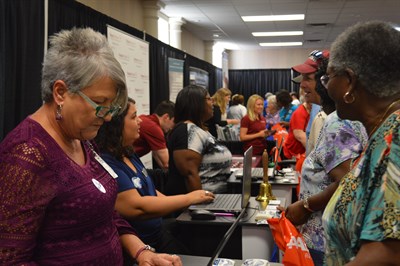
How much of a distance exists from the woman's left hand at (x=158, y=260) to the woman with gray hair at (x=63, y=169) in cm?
24

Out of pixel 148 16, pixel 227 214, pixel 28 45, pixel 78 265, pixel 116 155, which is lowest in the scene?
pixel 227 214

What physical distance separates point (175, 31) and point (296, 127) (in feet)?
19.0

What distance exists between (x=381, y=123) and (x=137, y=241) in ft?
3.21

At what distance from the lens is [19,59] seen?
3152 millimetres

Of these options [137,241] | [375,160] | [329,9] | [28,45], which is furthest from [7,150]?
[329,9]

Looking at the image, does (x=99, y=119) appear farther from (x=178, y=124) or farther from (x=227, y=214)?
(x=178, y=124)

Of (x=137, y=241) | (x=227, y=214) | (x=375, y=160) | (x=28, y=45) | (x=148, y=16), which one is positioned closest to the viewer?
(x=375, y=160)

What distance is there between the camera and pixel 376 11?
26.4 ft

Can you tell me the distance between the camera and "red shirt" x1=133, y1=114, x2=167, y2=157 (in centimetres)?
395

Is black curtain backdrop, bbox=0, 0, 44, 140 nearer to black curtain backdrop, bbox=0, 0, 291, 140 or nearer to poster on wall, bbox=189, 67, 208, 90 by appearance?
black curtain backdrop, bbox=0, 0, 291, 140

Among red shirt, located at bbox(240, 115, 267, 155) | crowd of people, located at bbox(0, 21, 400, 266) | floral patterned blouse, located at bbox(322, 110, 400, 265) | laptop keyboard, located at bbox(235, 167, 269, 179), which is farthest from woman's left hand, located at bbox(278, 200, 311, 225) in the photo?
red shirt, located at bbox(240, 115, 267, 155)

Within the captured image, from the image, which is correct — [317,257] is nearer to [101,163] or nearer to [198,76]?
[101,163]

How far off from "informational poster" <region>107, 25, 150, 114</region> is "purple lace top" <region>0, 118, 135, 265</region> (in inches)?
145

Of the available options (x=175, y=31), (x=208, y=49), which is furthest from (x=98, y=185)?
(x=208, y=49)
